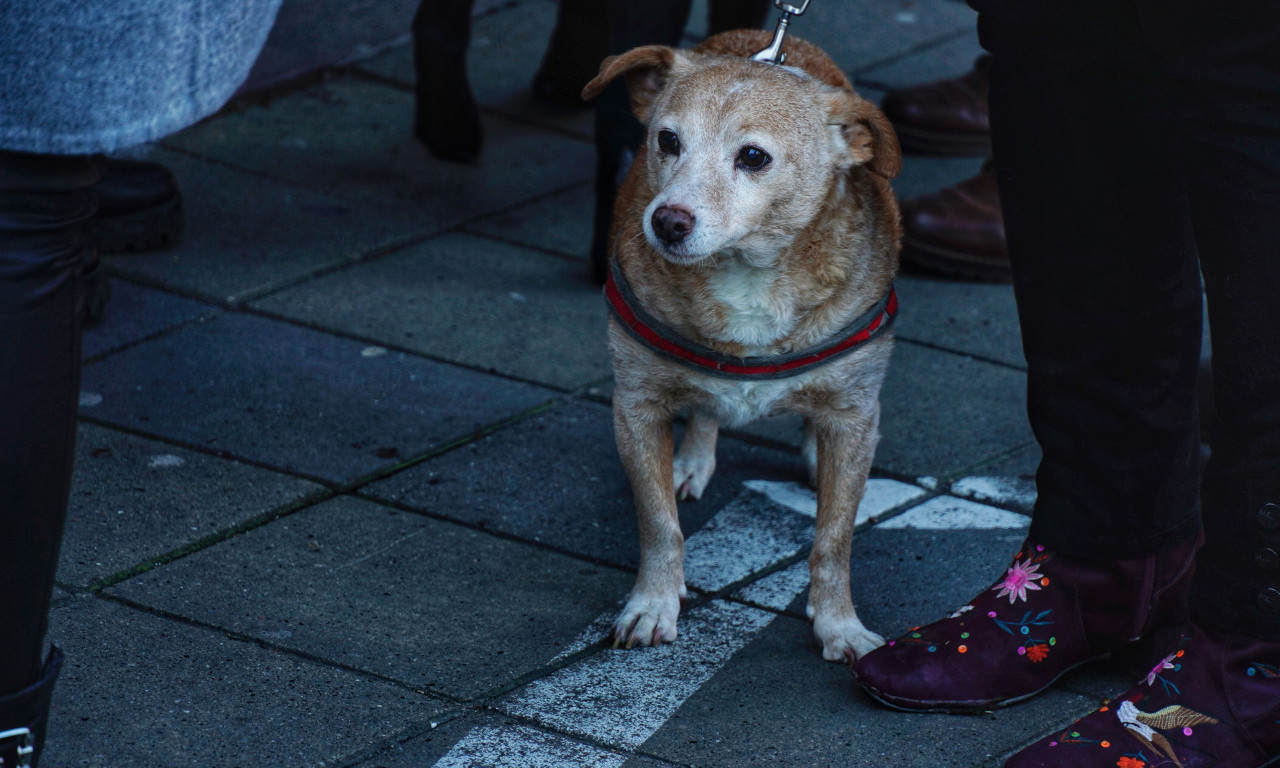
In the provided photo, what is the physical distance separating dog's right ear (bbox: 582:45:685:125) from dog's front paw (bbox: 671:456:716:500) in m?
0.88

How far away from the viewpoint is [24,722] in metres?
2.04

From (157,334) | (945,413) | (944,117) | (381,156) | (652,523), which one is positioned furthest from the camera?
(944,117)

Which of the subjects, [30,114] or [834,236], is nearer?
[30,114]

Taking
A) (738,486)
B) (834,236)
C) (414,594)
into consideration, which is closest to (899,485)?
(738,486)

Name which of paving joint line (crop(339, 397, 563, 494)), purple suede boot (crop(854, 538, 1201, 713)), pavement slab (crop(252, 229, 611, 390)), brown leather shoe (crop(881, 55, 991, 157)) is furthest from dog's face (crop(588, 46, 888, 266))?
brown leather shoe (crop(881, 55, 991, 157))

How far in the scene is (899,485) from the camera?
3732mm

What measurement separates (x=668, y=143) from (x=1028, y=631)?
1202 mm

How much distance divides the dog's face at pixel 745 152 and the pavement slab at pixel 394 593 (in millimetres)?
817

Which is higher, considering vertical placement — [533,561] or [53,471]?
[53,471]

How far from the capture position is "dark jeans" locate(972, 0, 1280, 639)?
2.23m

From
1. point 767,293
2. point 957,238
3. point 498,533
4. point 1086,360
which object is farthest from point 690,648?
point 957,238

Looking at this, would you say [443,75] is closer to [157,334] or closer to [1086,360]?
[157,334]

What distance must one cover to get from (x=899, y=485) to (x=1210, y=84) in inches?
66.7

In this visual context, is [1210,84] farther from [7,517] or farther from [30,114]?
[7,517]
